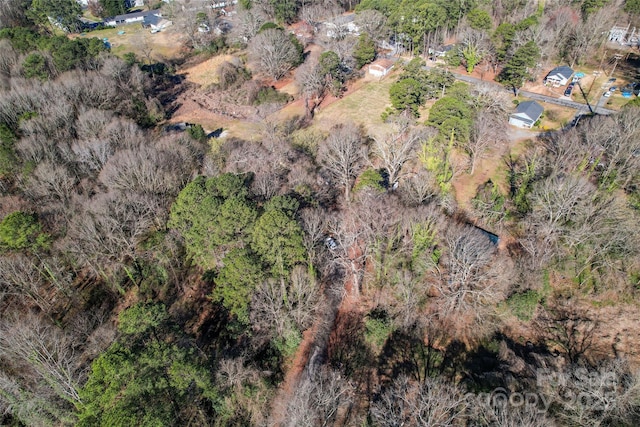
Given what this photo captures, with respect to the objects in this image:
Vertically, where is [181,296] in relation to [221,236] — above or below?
below

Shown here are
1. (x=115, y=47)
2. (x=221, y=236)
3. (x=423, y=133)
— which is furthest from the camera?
(x=115, y=47)

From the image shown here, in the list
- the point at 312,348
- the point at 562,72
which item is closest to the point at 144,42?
the point at 562,72

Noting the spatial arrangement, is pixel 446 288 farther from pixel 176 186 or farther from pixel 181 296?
pixel 176 186

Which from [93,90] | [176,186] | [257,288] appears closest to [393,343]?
[257,288]

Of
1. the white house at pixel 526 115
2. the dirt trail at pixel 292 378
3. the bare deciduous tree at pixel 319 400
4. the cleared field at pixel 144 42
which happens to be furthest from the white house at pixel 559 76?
the cleared field at pixel 144 42

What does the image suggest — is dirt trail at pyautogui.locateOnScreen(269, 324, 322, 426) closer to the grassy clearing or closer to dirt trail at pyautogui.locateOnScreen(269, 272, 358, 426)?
dirt trail at pyautogui.locateOnScreen(269, 272, 358, 426)

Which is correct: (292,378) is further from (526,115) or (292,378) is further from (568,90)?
(568,90)

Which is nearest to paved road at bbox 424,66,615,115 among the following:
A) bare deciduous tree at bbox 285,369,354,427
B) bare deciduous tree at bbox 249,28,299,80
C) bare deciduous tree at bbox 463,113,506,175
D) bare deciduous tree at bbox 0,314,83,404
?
bare deciduous tree at bbox 463,113,506,175
